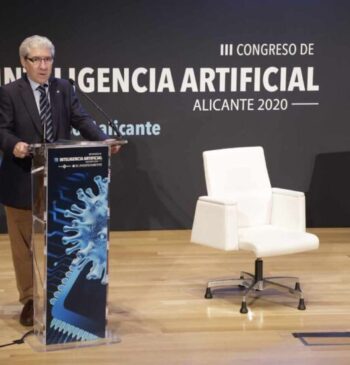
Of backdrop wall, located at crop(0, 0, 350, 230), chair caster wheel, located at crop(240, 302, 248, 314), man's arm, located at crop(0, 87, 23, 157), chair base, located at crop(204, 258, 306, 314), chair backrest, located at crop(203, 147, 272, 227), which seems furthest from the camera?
backdrop wall, located at crop(0, 0, 350, 230)

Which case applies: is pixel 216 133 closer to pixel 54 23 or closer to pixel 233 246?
pixel 54 23

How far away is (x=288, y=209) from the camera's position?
5.74 metres

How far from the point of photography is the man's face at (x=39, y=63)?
4629 mm

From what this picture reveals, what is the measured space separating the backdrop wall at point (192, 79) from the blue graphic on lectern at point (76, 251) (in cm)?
316

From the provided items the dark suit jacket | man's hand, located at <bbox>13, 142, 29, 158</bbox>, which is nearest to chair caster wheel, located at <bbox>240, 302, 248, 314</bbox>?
the dark suit jacket

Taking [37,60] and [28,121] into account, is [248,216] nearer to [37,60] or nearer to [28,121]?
[28,121]

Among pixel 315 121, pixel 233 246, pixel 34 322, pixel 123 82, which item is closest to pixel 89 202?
pixel 34 322

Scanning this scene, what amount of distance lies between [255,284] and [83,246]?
5.39 ft

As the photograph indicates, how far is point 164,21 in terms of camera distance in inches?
295

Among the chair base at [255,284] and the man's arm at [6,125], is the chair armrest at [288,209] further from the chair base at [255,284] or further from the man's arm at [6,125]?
the man's arm at [6,125]

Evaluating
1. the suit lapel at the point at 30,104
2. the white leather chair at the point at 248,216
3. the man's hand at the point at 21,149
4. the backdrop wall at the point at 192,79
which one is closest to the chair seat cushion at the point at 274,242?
the white leather chair at the point at 248,216

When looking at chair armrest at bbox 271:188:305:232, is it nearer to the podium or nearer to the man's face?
the podium

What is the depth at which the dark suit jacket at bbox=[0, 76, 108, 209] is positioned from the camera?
15.6 ft

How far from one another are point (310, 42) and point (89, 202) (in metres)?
3.92
